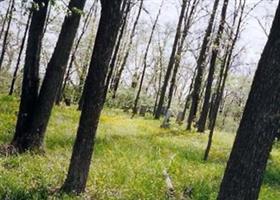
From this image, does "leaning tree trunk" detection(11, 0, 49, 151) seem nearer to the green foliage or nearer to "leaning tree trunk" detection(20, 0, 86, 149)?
"leaning tree trunk" detection(20, 0, 86, 149)

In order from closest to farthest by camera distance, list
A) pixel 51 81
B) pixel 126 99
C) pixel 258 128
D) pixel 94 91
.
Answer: pixel 258 128
pixel 94 91
pixel 51 81
pixel 126 99

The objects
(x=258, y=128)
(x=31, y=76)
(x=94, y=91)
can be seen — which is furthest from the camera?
(x=31, y=76)

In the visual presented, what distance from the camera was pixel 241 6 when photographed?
67.7ft

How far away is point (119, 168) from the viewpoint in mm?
14508

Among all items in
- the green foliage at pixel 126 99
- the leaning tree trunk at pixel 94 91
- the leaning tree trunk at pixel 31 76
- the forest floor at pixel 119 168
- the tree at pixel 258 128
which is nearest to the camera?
the tree at pixel 258 128

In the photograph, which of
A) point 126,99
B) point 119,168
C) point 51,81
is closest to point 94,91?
point 119,168

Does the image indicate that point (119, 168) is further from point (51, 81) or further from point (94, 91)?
point (94, 91)

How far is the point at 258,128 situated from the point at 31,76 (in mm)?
9862

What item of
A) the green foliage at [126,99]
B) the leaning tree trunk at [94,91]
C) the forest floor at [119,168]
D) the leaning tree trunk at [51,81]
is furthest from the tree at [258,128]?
the green foliage at [126,99]

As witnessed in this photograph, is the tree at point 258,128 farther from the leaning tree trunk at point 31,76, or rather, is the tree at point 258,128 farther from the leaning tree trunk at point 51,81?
the leaning tree trunk at point 31,76

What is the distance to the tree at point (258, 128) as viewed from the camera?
23.5ft

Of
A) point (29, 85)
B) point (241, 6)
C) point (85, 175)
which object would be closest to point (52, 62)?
point (29, 85)

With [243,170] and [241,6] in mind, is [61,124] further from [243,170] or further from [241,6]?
[243,170]

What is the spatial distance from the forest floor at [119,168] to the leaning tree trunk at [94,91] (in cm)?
50
